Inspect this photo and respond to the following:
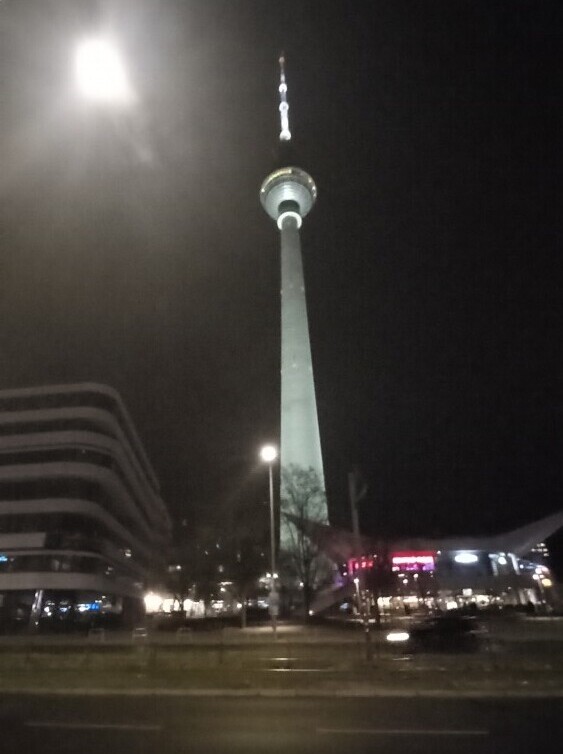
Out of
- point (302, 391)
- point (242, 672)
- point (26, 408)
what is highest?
point (302, 391)

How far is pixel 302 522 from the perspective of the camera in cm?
6025

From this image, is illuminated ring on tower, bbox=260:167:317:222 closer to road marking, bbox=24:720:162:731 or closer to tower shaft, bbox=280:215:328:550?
tower shaft, bbox=280:215:328:550

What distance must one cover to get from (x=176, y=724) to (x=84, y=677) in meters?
7.84

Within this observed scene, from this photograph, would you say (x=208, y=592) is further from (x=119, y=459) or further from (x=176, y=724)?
(x=176, y=724)

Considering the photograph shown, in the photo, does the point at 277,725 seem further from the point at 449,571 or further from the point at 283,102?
the point at 283,102

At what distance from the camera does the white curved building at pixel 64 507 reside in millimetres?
61844

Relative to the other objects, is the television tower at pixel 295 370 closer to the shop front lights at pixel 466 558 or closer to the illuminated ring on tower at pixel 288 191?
the illuminated ring on tower at pixel 288 191

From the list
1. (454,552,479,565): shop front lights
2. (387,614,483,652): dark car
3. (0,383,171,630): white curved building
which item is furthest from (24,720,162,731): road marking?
(454,552,479,565): shop front lights

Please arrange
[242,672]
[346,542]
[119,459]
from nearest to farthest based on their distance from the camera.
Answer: [242,672], [346,542], [119,459]

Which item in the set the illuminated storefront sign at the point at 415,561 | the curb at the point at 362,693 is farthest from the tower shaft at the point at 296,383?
the curb at the point at 362,693

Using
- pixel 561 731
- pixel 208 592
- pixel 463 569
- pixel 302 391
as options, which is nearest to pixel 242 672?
pixel 561 731

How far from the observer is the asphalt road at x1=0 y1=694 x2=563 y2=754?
33.6 feet

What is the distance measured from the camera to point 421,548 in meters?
73.2

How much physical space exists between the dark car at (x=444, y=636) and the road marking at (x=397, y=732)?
47.2ft
